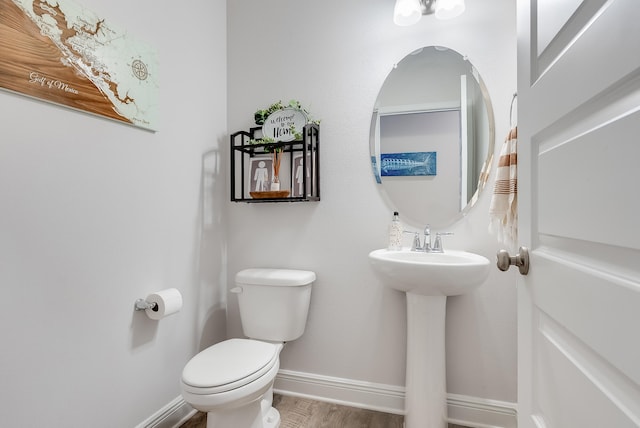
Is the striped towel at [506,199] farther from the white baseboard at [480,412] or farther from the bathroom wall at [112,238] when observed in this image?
the bathroom wall at [112,238]

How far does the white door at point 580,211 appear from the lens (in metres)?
0.41

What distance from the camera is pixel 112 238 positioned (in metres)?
1.28

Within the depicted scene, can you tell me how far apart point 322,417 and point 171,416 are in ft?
2.45

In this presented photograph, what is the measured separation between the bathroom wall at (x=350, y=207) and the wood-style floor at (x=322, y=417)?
15 centimetres

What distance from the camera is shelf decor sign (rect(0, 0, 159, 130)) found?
0.99 meters

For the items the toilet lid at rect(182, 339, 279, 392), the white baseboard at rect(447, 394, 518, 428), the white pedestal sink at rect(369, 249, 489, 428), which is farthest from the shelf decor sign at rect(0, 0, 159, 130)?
the white baseboard at rect(447, 394, 518, 428)

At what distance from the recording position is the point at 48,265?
107cm

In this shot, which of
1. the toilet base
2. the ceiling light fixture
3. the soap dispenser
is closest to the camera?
the toilet base

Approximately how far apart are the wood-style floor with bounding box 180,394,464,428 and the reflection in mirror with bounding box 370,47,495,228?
1029 mm

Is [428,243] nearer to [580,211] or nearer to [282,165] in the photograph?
[282,165]

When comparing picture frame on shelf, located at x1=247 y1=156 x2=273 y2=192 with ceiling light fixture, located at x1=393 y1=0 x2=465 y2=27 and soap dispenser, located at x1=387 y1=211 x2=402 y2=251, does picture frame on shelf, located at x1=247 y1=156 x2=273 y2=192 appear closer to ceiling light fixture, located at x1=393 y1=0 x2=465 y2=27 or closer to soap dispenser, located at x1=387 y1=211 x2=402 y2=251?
soap dispenser, located at x1=387 y1=211 x2=402 y2=251

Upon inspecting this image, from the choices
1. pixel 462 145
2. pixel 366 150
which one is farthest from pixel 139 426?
pixel 462 145

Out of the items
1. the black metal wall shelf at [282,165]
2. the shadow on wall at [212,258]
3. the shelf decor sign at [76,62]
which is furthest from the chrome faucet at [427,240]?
the shelf decor sign at [76,62]

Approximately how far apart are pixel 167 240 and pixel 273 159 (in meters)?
0.72
